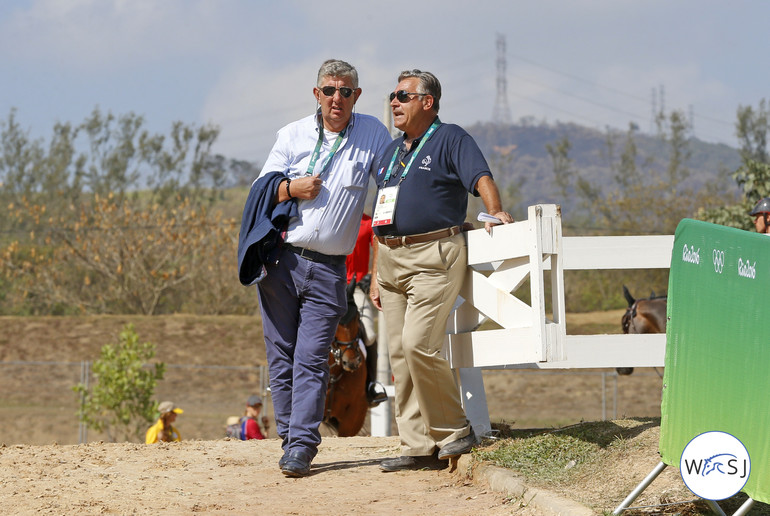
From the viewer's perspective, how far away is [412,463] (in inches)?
226

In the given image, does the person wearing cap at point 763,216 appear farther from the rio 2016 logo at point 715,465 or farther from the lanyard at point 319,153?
the rio 2016 logo at point 715,465

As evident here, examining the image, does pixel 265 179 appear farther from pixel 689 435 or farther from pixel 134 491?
pixel 689 435

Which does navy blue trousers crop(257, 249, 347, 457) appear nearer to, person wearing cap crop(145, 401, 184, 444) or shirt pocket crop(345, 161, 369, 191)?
shirt pocket crop(345, 161, 369, 191)

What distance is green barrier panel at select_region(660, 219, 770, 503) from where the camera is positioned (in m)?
3.65

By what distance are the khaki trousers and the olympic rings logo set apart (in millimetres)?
1863

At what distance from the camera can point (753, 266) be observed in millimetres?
3684

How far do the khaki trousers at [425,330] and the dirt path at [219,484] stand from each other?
0.27 metres

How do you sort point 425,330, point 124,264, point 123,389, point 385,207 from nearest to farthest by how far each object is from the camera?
point 425,330 → point 385,207 → point 123,389 → point 124,264

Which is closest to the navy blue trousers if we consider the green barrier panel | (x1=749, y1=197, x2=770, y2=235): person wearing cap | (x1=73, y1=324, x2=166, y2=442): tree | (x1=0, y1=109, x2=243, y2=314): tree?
the green barrier panel

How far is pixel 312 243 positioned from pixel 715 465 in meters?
2.83

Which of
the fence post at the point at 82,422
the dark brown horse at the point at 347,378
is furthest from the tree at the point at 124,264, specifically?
the dark brown horse at the point at 347,378

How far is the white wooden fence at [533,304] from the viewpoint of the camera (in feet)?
16.1

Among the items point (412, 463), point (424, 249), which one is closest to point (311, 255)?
point (424, 249)

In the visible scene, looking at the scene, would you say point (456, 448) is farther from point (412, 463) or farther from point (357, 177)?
point (357, 177)
